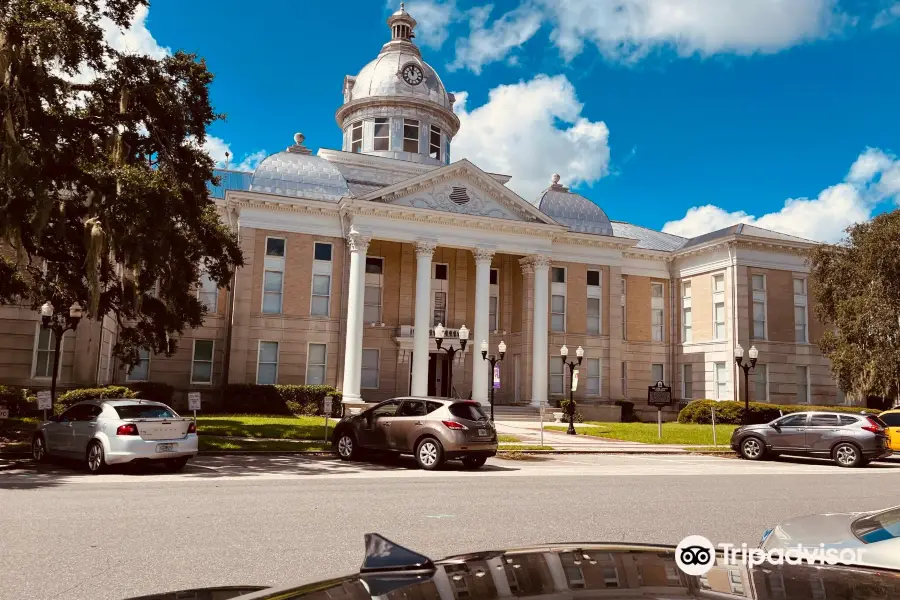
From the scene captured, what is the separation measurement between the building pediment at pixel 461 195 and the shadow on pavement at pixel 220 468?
2138cm

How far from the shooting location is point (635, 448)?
926 inches

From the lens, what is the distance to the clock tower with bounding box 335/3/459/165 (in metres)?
49.5

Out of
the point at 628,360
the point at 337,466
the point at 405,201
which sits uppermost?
the point at 405,201

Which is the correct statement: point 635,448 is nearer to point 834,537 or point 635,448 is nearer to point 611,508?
point 611,508

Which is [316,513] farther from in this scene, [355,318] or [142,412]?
[355,318]

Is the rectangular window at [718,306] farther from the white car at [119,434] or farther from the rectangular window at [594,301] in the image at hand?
the white car at [119,434]

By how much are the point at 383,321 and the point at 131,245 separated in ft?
81.6

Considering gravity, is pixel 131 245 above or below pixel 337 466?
above

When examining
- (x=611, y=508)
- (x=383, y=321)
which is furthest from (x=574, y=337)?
(x=611, y=508)

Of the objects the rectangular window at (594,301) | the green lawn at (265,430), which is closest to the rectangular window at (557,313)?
the rectangular window at (594,301)

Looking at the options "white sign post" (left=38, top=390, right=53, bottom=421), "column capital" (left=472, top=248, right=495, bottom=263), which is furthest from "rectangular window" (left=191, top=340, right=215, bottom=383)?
"white sign post" (left=38, top=390, right=53, bottom=421)

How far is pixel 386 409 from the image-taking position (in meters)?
17.3

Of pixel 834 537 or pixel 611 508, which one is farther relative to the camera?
pixel 611 508

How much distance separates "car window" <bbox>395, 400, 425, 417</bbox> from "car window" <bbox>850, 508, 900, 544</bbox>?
1264 cm
